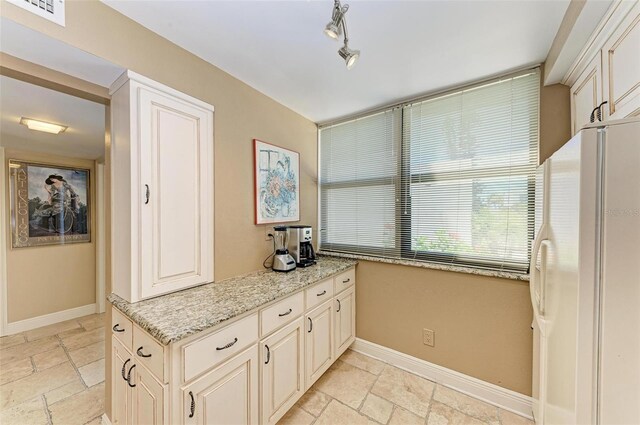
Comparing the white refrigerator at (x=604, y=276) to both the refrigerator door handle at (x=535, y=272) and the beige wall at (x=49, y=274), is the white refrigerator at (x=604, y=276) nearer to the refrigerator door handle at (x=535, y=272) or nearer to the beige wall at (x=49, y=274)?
the refrigerator door handle at (x=535, y=272)

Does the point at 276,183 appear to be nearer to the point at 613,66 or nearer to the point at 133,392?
the point at 133,392

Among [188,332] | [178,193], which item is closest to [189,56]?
[178,193]

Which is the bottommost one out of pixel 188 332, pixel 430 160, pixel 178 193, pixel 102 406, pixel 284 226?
pixel 102 406

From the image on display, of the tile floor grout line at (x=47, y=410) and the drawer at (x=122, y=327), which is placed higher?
the drawer at (x=122, y=327)

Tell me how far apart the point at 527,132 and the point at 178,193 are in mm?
2381

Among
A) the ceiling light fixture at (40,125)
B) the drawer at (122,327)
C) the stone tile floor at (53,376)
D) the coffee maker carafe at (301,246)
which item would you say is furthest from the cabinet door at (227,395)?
the ceiling light fixture at (40,125)

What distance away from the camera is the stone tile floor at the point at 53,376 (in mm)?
1644

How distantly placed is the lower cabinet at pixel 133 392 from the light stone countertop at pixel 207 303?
0.23m

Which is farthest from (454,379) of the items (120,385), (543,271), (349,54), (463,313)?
(349,54)

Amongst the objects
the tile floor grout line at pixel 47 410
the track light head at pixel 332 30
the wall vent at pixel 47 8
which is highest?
the wall vent at pixel 47 8

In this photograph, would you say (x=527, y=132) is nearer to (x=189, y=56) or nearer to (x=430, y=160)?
(x=430, y=160)

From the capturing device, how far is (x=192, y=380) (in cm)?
102

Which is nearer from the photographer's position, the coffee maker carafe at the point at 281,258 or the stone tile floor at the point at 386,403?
the stone tile floor at the point at 386,403

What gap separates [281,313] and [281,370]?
0.36 metres
